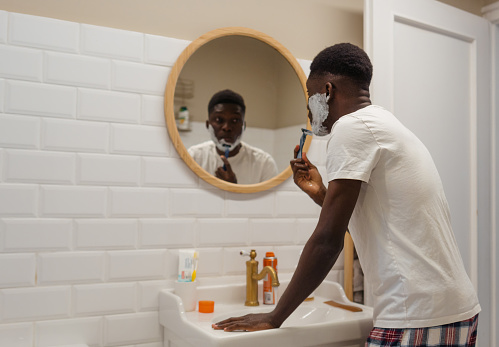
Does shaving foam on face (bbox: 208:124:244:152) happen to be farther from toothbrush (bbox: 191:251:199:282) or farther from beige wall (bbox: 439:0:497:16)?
beige wall (bbox: 439:0:497:16)

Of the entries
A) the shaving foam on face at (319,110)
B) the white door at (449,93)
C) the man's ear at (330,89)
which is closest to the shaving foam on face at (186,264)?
the shaving foam on face at (319,110)

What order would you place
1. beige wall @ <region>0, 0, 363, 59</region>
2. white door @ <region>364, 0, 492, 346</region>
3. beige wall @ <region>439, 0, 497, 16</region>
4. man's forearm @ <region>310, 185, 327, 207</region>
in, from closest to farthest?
1. man's forearm @ <region>310, 185, 327, 207</region>
2. beige wall @ <region>0, 0, 363, 59</region>
3. white door @ <region>364, 0, 492, 346</region>
4. beige wall @ <region>439, 0, 497, 16</region>

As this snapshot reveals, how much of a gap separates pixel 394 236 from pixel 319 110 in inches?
17.0

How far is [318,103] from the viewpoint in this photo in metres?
1.48

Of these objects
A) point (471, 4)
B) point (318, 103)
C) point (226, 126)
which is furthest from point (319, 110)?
point (471, 4)

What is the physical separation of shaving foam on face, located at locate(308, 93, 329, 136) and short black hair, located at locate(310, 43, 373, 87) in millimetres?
75

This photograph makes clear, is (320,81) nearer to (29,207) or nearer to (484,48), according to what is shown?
(29,207)

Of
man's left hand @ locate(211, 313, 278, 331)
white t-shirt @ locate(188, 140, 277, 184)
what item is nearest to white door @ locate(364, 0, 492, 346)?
white t-shirt @ locate(188, 140, 277, 184)

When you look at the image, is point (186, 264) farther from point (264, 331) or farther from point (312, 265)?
point (312, 265)

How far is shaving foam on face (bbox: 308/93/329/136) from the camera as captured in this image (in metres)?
1.46

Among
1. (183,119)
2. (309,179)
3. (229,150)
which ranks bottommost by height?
(309,179)

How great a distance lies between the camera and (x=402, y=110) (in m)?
2.13

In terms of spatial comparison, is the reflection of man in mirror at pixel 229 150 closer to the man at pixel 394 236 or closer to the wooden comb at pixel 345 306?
the wooden comb at pixel 345 306

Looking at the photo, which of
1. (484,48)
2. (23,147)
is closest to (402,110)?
(484,48)
